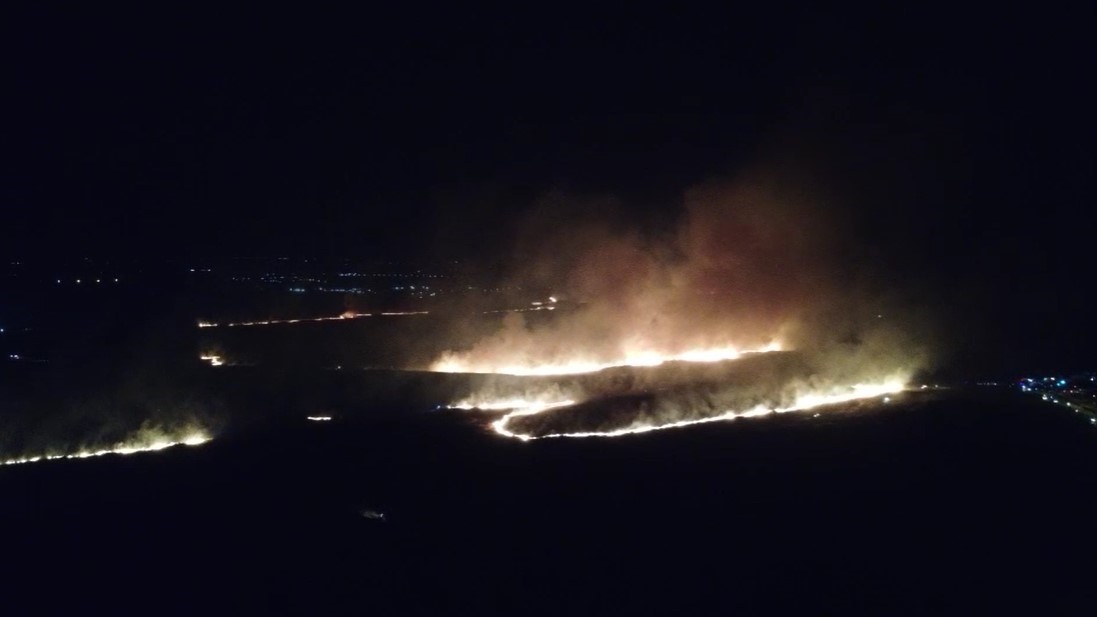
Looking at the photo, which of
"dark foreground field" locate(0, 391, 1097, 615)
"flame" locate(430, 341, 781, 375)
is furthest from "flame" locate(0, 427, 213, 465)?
"flame" locate(430, 341, 781, 375)

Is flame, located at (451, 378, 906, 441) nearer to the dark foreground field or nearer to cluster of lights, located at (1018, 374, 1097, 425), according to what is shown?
the dark foreground field

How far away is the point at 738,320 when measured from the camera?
101 feet

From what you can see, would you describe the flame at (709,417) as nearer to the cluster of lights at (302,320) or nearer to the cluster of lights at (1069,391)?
the cluster of lights at (1069,391)

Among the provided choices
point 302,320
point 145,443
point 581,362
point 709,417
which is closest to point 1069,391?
point 709,417

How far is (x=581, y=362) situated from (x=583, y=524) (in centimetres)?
1352

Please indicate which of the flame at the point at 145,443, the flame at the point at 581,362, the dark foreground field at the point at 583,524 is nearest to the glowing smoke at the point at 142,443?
the flame at the point at 145,443

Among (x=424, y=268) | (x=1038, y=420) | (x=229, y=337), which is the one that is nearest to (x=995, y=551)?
(x=1038, y=420)

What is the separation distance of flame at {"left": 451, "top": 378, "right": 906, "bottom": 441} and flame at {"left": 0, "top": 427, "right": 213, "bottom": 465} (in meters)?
6.35

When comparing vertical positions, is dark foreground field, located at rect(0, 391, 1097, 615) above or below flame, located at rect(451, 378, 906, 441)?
below

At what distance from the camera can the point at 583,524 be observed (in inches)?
514

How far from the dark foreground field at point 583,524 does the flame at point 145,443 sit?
3.19 feet

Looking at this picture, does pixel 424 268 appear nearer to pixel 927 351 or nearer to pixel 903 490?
pixel 927 351

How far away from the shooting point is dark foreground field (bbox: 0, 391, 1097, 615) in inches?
430

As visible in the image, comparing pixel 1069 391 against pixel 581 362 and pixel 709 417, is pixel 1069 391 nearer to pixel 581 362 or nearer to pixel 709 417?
pixel 709 417
